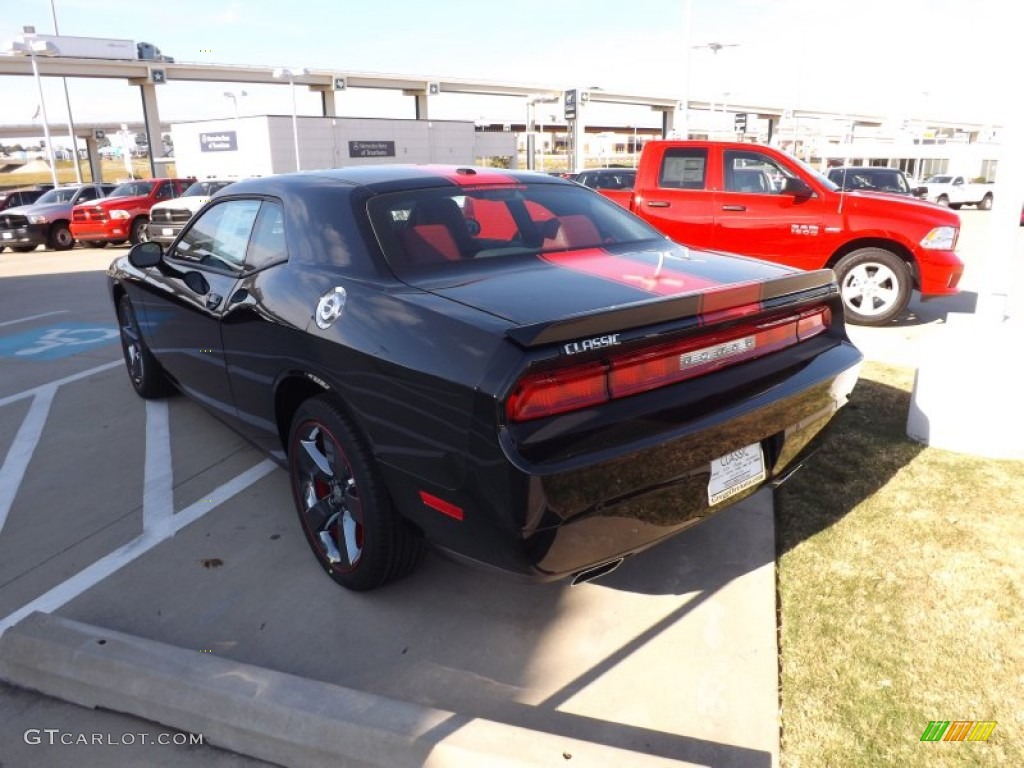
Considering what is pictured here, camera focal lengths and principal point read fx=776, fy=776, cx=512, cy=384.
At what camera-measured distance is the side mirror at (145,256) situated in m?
4.45

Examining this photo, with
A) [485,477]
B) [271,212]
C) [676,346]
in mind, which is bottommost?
[485,477]

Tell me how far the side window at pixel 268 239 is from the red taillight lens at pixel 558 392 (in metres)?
1.65

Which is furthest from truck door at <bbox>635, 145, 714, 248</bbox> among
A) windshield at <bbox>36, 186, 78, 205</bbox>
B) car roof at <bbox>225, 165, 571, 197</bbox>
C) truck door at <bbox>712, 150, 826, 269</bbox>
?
windshield at <bbox>36, 186, 78, 205</bbox>

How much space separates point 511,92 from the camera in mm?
71312

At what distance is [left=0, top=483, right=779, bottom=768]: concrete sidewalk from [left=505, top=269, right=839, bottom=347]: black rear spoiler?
114cm

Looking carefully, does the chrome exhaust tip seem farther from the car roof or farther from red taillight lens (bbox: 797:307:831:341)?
the car roof

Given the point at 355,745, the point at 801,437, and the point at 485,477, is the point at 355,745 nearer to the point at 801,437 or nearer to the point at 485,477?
the point at 485,477

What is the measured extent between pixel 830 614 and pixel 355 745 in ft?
5.82

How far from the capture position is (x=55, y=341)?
7.91 meters

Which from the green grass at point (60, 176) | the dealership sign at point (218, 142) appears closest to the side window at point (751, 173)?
the dealership sign at point (218, 142)

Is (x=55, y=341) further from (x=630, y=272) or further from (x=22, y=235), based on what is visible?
(x=22, y=235)

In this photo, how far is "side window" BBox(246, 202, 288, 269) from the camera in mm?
3486

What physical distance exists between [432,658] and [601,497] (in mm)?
958

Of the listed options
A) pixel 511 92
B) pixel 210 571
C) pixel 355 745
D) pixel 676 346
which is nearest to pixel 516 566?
pixel 355 745
